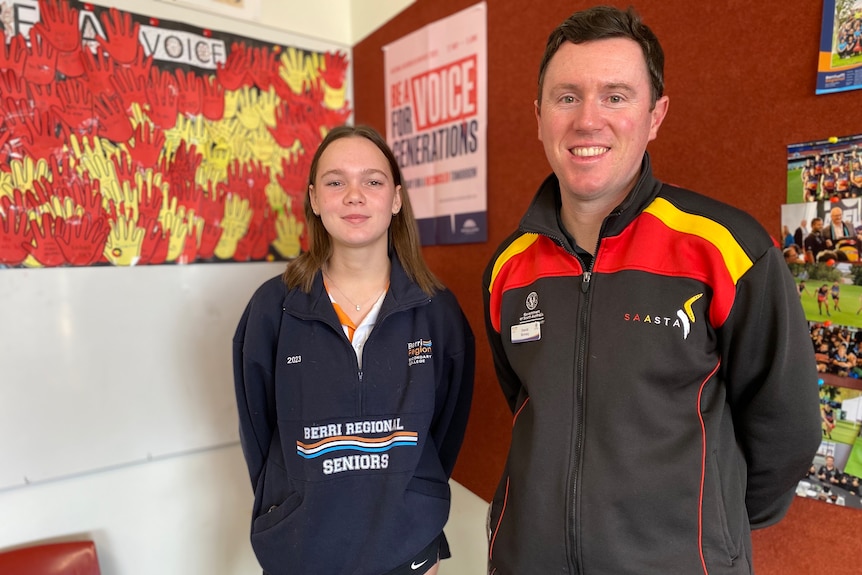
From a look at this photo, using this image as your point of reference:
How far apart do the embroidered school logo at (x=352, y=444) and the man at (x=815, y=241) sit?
0.96 metres

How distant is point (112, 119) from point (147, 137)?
11 cm

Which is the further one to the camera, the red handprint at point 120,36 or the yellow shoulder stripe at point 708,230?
the red handprint at point 120,36

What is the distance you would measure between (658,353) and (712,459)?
19 cm

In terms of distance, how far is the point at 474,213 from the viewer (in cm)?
178

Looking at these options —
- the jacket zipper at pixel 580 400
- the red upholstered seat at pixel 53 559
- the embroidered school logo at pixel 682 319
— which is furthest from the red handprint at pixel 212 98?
the embroidered school logo at pixel 682 319

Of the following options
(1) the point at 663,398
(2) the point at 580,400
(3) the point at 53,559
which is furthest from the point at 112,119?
(1) the point at 663,398

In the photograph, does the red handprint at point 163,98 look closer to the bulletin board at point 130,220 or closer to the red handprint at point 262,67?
the bulletin board at point 130,220

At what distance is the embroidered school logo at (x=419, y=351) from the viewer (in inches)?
52.5

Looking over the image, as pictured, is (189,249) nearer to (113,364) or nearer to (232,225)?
(232,225)

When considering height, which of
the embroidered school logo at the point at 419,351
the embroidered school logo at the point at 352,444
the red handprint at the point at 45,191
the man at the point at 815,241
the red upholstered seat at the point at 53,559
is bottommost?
the red upholstered seat at the point at 53,559

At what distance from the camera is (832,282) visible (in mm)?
1035

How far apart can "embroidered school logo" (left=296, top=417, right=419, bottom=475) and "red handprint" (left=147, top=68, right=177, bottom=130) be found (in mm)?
1266

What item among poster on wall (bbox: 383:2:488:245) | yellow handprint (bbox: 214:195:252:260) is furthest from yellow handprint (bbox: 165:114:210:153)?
poster on wall (bbox: 383:2:488:245)

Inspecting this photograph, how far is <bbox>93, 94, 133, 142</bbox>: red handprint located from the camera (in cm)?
174
